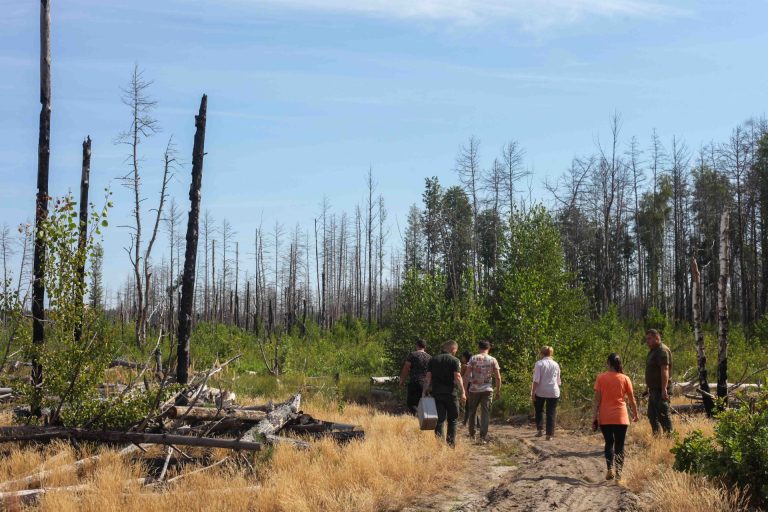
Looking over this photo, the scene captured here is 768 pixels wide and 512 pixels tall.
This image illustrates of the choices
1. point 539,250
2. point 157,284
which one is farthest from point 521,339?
point 157,284

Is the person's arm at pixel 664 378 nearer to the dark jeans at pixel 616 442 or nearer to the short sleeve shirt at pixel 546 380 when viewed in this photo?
the short sleeve shirt at pixel 546 380

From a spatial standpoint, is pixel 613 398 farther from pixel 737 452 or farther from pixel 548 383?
pixel 548 383

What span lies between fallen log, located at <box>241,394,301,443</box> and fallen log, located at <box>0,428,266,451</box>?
31 cm

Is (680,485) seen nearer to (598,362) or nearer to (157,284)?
(598,362)

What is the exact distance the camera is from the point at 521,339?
63.9ft

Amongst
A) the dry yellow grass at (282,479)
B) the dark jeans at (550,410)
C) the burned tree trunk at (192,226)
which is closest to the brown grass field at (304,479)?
the dry yellow grass at (282,479)

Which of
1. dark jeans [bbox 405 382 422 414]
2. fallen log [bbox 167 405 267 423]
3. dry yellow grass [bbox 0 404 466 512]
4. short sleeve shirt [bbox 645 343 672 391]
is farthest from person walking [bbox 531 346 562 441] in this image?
fallen log [bbox 167 405 267 423]

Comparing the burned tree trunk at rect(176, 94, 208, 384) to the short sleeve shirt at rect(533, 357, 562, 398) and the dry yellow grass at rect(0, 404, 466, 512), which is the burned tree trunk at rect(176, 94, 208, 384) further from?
the short sleeve shirt at rect(533, 357, 562, 398)

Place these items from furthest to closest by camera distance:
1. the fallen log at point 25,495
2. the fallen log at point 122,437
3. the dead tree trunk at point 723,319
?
the dead tree trunk at point 723,319, the fallen log at point 122,437, the fallen log at point 25,495

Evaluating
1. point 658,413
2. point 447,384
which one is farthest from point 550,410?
point 447,384

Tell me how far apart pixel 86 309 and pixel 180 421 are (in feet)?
8.52

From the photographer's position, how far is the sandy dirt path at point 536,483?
8734mm

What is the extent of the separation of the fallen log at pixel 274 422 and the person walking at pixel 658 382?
6.69 metres

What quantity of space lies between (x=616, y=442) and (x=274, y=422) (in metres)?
6.02
